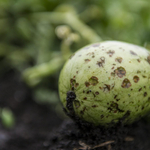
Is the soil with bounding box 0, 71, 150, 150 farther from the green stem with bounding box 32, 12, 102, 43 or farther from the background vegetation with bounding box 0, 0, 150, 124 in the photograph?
the green stem with bounding box 32, 12, 102, 43

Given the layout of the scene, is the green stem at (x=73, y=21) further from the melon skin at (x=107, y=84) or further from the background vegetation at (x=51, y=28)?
the melon skin at (x=107, y=84)

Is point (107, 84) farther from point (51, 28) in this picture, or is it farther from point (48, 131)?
point (51, 28)

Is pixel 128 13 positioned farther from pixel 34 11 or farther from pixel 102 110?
pixel 102 110

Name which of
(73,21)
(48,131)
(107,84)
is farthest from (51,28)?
(107,84)

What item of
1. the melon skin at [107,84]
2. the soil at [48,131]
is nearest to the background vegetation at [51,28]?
the soil at [48,131]

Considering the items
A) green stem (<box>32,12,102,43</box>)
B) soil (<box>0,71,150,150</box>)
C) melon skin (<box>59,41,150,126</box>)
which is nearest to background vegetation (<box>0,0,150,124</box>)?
green stem (<box>32,12,102,43</box>)
